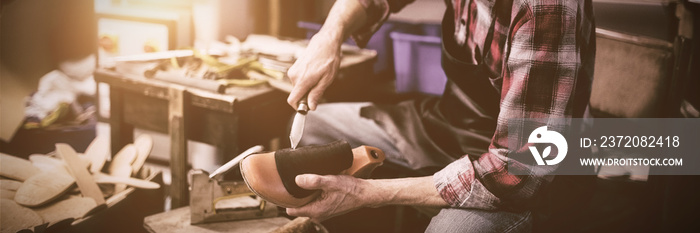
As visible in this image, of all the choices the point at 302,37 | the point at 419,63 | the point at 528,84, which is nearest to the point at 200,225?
the point at 528,84

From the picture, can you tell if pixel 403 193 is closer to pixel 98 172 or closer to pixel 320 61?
pixel 320 61

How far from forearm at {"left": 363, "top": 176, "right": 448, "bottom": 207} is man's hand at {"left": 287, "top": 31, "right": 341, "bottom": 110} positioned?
30 cm

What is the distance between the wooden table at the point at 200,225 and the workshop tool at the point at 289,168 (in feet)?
1.95

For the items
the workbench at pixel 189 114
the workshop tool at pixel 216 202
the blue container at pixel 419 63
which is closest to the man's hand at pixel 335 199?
Answer: the workshop tool at pixel 216 202

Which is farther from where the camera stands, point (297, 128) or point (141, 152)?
point (141, 152)

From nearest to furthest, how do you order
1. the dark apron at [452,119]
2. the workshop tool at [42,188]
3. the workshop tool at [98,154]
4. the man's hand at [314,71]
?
1. the man's hand at [314,71]
2. the dark apron at [452,119]
3. the workshop tool at [42,188]
4. the workshop tool at [98,154]

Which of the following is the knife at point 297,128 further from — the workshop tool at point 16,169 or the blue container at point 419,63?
the blue container at point 419,63

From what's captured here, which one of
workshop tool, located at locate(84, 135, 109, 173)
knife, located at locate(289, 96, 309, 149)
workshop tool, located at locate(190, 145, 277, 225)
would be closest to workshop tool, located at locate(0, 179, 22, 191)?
workshop tool, located at locate(84, 135, 109, 173)

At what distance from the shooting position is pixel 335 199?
146 centimetres

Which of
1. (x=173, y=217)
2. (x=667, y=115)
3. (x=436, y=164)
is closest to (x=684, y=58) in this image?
(x=667, y=115)

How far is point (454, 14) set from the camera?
200 cm

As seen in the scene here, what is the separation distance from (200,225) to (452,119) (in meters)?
0.93

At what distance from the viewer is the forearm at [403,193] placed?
4.94 feet

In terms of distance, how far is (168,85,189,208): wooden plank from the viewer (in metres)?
2.17
